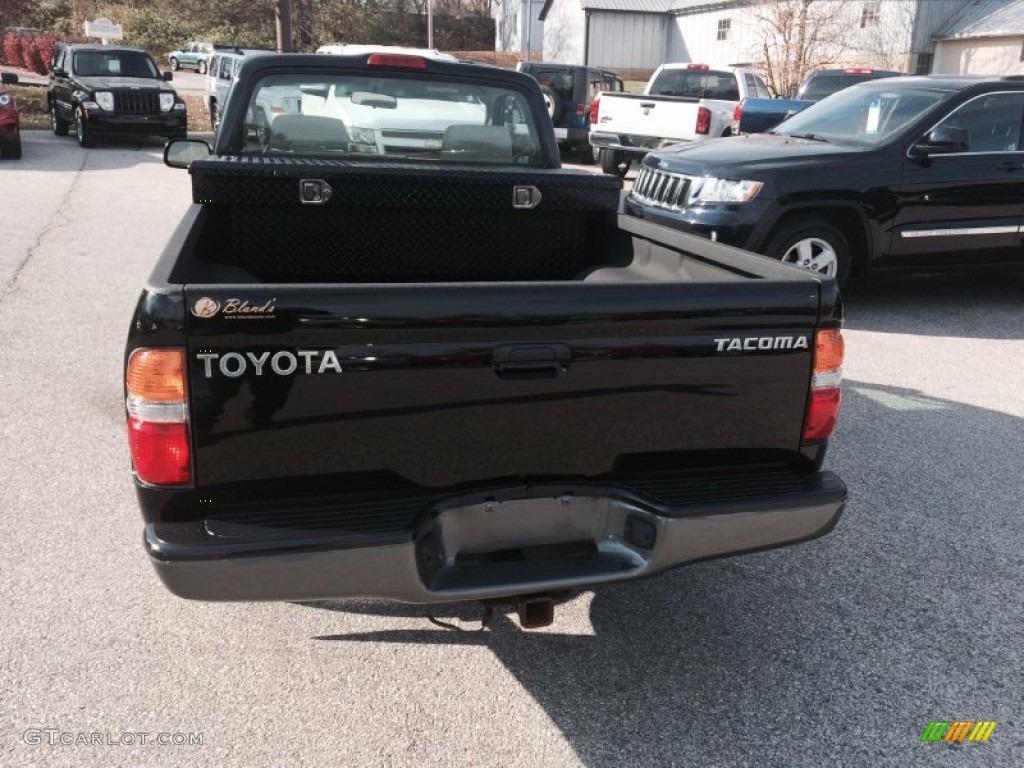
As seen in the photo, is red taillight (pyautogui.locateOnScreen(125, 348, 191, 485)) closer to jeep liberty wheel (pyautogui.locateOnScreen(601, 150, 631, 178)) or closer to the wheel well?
the wheel well

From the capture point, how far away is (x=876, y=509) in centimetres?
419

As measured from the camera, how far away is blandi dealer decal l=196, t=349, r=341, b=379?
7.25 feet

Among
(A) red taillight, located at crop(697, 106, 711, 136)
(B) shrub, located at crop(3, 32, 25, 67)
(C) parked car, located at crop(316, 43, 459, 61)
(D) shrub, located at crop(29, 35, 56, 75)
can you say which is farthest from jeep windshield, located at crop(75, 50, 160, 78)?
(B) shrub, located at crop(3, 32, 25, 67)

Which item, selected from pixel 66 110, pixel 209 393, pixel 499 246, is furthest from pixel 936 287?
pixel 66 110

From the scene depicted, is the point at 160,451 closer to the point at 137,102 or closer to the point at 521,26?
the point at 137,102

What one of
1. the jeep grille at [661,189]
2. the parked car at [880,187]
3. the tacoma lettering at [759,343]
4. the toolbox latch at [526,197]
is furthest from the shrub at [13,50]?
the tacoma lettering at [759,343]

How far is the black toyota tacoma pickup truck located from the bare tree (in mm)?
28801

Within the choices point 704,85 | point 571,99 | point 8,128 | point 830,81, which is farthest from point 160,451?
point 571,99

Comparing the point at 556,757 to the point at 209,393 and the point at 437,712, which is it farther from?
the point at 209,393

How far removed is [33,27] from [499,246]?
57.5 metres

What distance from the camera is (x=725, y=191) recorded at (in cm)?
728

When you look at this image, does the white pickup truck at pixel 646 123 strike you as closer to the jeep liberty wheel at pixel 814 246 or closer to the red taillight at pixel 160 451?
the jeep liberty wheel at pixel 814 246

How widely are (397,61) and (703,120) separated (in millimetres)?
10159

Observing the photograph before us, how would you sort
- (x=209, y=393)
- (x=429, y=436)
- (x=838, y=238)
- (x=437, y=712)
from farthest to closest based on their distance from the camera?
1. (x=838, y=238)
2. (x=437, y=712)
3. (x=429, y=436)
4. (x=209, y=393)
